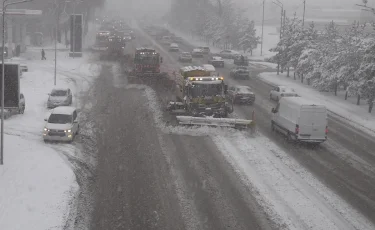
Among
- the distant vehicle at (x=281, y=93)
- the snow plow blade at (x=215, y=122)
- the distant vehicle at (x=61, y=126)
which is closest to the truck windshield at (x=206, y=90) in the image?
the snow plow blade at (x=215, y=122)

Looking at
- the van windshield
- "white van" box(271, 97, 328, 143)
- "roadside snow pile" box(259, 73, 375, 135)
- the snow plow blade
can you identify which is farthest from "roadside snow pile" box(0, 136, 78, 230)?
"roadside snow pile" box(259, 73, 375, 135)

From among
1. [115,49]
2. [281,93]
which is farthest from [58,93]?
[115,49]

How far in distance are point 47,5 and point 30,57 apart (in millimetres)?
15862

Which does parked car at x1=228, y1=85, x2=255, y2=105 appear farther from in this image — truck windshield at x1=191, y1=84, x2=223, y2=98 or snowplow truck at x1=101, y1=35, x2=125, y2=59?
snowplow truck at x1=101, y1=35, x2=125, y2=59

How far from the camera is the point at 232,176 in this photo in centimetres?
2236

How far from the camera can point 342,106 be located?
42.8 meters

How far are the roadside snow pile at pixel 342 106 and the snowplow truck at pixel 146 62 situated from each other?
1336 cm

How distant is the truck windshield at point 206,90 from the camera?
33.6m

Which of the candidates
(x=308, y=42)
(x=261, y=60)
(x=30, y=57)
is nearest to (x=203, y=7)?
(x=261, y=60)

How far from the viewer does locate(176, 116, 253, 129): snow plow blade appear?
31875 mm

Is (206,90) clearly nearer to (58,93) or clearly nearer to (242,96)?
(242,96)

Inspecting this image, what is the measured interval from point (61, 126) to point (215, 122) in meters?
9.84

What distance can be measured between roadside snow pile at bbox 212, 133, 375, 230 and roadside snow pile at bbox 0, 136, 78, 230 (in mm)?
7475

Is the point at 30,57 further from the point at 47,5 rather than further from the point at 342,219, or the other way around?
the point at 342,219
